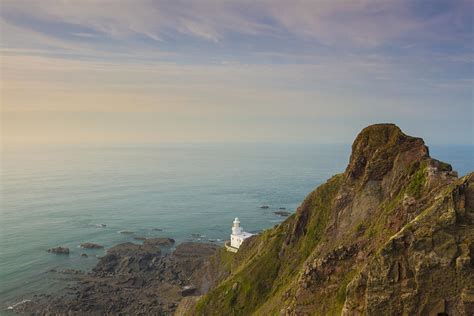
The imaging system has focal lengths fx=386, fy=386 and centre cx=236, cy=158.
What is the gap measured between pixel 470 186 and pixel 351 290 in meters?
10.7

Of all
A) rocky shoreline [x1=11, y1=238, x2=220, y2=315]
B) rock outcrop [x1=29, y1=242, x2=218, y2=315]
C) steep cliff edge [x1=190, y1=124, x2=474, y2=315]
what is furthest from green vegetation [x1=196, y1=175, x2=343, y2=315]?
rocky shoreline [x1=11, y1=238, x2=220, y2=315]

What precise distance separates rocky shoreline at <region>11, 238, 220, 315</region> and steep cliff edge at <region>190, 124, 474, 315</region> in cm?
2229

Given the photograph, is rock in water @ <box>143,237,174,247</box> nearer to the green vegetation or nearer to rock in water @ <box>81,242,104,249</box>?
rock in water @ <box>81,242,104,249</box>

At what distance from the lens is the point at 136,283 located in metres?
89.4

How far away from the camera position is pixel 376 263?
25.4m

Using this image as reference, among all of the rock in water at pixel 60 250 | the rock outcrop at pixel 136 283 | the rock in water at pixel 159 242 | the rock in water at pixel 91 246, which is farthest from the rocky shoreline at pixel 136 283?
the rock in water at pixel 60 250

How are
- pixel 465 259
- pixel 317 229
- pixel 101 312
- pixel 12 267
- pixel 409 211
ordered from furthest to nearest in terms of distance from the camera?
pixel 12 267 → pixel 101 312 → pixel 317 229 → pixel 409 211 → pixel 465 259

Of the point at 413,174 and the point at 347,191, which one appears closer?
the point at 413,174

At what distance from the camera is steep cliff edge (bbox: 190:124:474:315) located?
24.2m

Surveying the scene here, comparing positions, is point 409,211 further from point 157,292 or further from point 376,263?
point 157,292

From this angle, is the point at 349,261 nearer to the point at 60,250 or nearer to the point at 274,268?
the point at 274,268

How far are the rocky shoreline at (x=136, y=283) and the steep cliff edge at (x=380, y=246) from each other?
22.3 meters

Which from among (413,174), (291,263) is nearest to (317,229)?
(291,263)

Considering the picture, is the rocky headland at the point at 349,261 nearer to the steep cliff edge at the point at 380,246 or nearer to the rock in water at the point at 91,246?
the steep cliff edge at the point at 380,246
